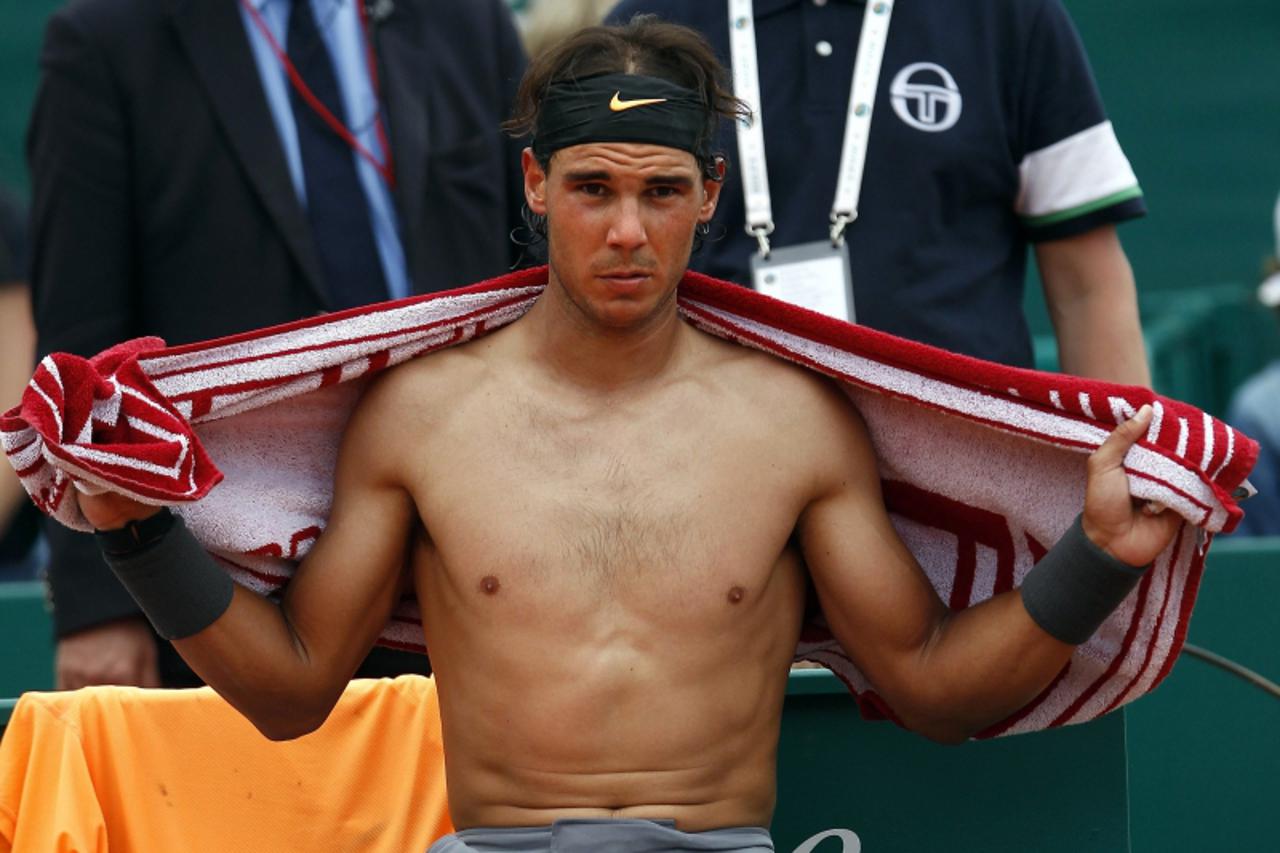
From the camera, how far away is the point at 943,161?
360cm

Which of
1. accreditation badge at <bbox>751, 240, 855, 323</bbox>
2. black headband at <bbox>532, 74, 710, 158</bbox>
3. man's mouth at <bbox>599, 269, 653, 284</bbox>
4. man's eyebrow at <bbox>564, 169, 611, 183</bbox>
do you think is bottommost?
accreditation badge at <bbox>751, 240, 855, 323</bbox>

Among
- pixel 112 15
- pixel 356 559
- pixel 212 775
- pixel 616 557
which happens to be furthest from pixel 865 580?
pixel 112 15

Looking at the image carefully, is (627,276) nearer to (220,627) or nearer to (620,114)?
(620,114)

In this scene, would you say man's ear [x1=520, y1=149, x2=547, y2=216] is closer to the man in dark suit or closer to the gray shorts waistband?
the man in dark suit

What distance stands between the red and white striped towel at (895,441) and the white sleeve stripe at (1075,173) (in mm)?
730

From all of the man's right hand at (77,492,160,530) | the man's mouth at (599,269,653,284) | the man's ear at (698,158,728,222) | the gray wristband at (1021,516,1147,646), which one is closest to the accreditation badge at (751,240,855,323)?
the man's ear at (698,158,728,222)

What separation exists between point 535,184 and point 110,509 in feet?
2.54

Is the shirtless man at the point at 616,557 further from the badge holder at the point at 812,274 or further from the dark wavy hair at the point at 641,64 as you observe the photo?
the badge holder at the point at 812,274

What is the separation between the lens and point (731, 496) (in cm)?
298

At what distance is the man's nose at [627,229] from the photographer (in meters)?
2.85

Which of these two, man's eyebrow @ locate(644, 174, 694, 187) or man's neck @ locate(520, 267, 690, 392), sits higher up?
man's eyebrow @ locate(644, 174, 694, 187)

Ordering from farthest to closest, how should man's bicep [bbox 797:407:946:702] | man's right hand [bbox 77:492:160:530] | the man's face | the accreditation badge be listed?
the accreditation badge → man's bicep [bbox 797:407:946:702] → the man's face → man's right hand [bbox 77:492:160:530]

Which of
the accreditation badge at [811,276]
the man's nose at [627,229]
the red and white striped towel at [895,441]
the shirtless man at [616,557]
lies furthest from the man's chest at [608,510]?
the accreditation badge at [811,276]

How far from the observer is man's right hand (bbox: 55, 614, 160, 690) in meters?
3.60
